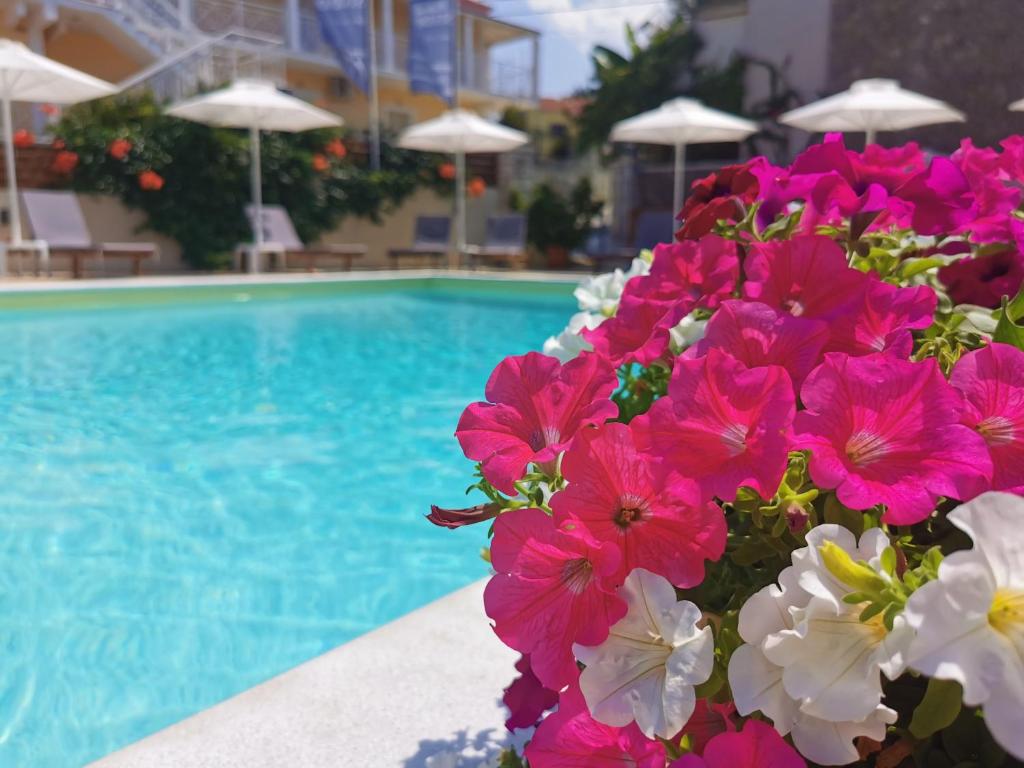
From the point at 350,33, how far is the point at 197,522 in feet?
56.5

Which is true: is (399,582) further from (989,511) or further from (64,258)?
(64,258)

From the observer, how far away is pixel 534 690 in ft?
2.60

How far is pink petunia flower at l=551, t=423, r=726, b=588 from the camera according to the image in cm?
52

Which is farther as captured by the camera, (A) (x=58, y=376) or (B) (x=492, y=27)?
(B) (x=492, y=27)

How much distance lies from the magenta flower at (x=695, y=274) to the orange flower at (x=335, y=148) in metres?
15.9

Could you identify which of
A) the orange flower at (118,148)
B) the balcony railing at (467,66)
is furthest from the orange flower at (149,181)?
the balcony railing at (467,66)

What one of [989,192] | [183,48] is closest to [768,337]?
[989,192]

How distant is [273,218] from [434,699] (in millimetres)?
13822

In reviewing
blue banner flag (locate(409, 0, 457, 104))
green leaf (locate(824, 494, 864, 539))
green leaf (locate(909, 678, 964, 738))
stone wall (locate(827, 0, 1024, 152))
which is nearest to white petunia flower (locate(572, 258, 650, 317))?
green leaf (locate(824, 494, 864, 539))

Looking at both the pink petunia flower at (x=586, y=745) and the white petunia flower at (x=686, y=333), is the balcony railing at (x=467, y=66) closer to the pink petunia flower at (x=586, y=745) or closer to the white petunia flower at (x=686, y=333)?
the white petunia flower at (x=686, y=333)

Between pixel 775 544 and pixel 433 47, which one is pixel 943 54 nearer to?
pixel 433 47

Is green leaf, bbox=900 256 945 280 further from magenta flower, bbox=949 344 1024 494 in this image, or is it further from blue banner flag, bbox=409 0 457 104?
blue banner flag, bbox=409 0 457 104

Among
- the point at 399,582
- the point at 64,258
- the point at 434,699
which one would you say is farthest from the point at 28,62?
the point at 434,699

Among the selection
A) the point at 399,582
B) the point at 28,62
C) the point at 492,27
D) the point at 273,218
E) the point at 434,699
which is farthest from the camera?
the point at 492,27
